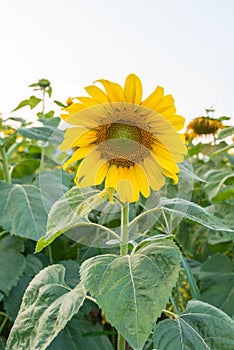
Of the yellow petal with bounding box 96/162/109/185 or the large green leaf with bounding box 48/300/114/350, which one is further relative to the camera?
the large green leaf with bounding box 48/300/114/350

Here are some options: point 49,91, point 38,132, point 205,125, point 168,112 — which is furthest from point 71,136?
point 205,125

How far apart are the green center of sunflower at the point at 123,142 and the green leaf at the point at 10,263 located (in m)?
0.57

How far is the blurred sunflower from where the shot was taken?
2023mm

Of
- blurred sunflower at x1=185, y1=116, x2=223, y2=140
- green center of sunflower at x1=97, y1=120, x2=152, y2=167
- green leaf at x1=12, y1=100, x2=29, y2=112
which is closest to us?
green center of sunflower at x1=97, y1=120, x2=152, y2=167

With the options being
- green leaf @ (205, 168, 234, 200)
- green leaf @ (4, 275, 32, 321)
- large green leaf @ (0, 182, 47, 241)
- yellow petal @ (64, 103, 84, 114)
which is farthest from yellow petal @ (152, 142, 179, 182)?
green leaf @ (205, 168, 234, 200)

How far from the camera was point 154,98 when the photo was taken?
619 mm

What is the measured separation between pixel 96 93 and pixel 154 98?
0.07m

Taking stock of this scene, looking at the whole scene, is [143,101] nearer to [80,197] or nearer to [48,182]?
[80,197]

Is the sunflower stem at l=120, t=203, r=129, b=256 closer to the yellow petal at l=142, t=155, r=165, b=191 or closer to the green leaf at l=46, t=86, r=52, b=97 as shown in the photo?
the yellow petal at l=142, t=155, r=165, b=191

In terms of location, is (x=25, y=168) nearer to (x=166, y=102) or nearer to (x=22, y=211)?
(x=22, y=211)

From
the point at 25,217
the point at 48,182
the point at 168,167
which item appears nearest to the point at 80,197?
the point at 168,167

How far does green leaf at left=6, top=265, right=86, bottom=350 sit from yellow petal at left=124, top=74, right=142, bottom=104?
24 cm

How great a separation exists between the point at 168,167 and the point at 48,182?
650mm

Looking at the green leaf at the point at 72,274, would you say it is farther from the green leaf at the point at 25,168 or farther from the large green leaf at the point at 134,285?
the large green leaf at the point at 134,285
